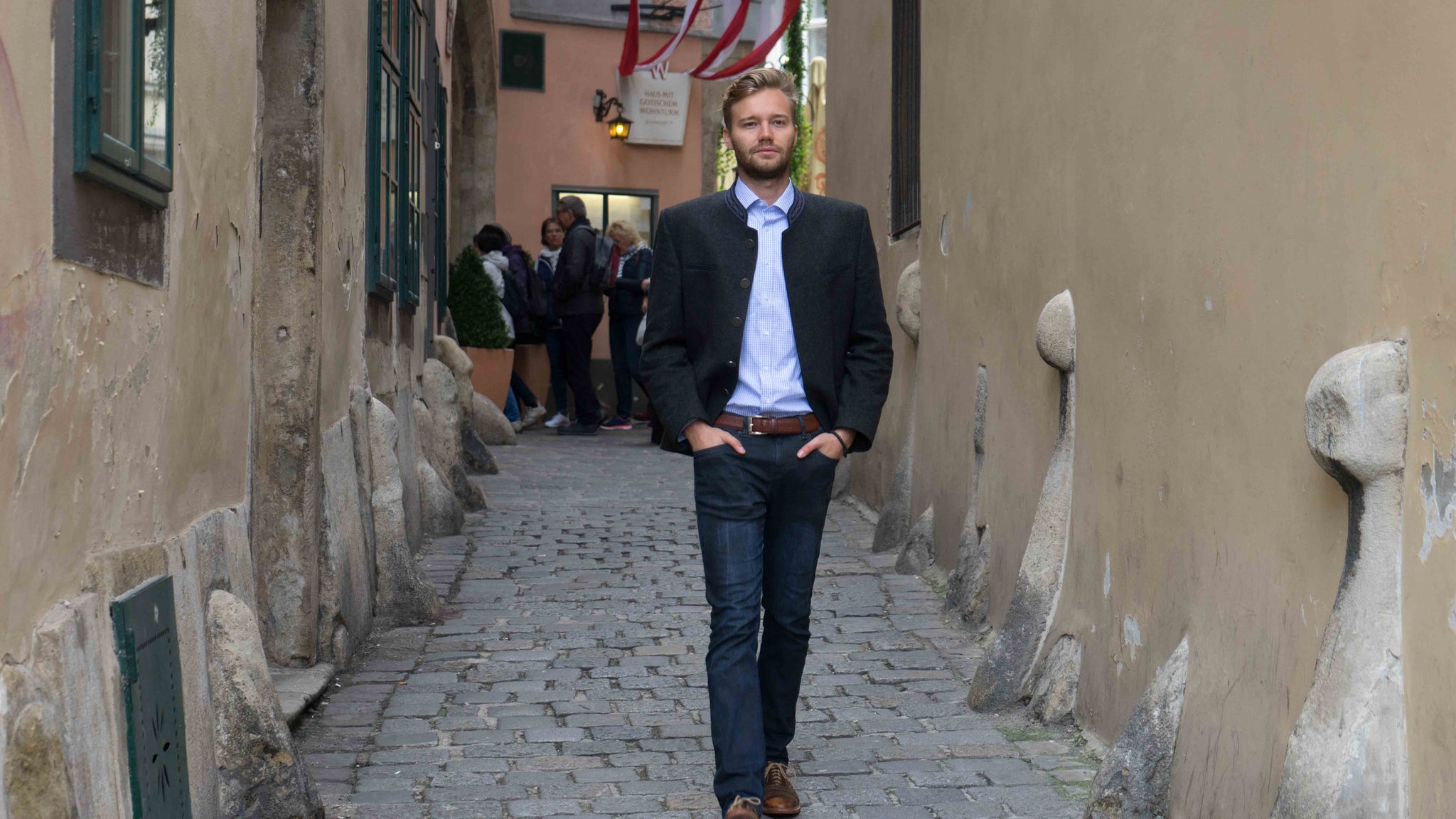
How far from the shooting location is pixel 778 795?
3975mm

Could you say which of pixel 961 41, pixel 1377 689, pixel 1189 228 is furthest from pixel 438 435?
pixel 1377 689

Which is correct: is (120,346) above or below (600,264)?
below

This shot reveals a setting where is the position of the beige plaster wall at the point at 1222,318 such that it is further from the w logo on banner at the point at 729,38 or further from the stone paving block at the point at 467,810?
the w logo on banner at the point at 729,38

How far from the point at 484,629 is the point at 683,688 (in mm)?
1228

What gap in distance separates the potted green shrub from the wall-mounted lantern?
469cm

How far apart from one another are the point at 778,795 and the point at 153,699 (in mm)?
1594

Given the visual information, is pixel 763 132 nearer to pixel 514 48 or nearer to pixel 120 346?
pixel 120 346

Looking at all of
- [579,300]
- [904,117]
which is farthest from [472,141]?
[904,117]

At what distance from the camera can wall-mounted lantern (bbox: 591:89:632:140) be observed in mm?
18312

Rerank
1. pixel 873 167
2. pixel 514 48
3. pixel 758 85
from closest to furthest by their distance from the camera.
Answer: pixel 758 85 → pixel 873 167 → pixel 514 48

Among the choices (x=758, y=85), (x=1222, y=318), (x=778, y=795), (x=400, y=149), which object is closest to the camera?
(x=1222, y=318)

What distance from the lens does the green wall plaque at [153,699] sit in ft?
9.55

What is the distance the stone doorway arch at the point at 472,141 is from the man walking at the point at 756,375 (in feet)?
46.0

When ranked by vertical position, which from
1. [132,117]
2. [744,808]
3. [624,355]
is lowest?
[744,808]
